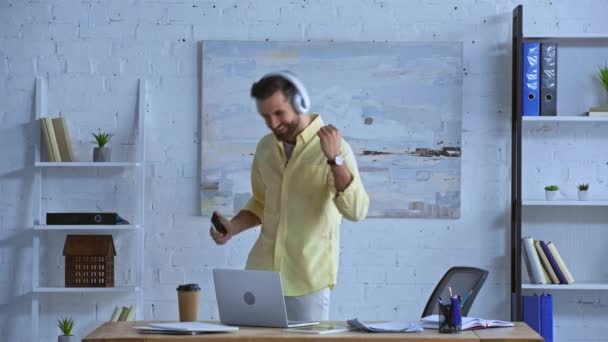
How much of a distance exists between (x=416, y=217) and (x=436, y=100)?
0.60 metres

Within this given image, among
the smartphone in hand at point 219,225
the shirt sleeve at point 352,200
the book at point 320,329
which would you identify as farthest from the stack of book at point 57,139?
the book at point 320,329

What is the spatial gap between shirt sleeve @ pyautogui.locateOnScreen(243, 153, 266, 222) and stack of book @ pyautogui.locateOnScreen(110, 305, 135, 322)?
60.2 inches

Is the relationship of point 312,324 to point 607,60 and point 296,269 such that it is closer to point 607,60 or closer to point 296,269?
point 296,269

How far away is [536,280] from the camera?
459 cm

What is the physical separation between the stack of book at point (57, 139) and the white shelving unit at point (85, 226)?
0.06 m

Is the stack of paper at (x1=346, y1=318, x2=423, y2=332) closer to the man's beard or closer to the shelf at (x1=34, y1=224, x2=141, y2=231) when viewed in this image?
the man's beard

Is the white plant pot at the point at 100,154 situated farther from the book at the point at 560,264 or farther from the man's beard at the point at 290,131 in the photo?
the book at the point at 560,264

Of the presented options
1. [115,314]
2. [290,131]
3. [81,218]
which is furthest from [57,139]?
[290,131]

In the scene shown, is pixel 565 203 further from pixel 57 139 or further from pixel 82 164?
pixel 57 139

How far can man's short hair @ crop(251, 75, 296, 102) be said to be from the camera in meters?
2.87

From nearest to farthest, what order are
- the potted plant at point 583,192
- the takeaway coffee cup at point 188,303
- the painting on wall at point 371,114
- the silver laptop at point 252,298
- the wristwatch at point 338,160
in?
the silver laptop at point 252,298
the wristwatch at point 338,160
the takeaway coffee cup at point 188,303
the potted plant at point 583,192
the painting on wall at point 371,114

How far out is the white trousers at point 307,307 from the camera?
118 inches

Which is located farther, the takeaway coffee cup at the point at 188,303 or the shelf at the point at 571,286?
the shelf at the point at 571,286

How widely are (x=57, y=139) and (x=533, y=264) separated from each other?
2436 mm
